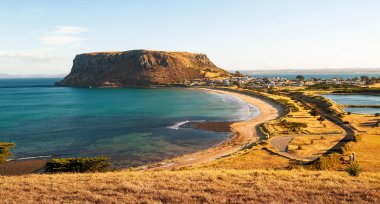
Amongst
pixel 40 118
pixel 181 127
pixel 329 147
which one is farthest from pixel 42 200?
pixel 40 118

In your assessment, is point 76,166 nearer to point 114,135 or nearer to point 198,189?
point 198,189

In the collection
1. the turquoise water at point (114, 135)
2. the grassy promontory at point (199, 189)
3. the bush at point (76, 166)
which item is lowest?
the turquoise water at point (114, 135)

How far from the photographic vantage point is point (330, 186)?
17.2 metres

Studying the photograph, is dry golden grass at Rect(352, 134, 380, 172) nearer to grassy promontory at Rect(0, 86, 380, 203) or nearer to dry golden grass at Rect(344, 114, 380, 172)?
dry golden grass at Rect(344, 114, 380, 172)

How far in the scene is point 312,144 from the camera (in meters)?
41.1

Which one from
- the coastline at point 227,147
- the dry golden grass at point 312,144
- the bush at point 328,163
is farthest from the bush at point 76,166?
the dry golden grass at point 312,144

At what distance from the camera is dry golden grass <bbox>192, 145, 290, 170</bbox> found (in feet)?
101

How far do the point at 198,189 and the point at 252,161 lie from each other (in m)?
17.5

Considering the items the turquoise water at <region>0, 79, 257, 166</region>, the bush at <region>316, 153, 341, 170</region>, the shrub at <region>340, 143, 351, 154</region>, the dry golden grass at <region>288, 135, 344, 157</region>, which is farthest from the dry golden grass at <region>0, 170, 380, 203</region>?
the turquoise water at <region>0, 79, 257, 166</region>

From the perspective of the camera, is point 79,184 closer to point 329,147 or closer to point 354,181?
point 354,181

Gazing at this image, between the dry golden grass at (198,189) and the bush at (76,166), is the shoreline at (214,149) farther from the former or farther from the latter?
the dry golden grass at (198,189)

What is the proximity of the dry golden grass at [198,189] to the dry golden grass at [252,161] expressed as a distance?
398 inches

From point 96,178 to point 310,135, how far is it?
35011 mm

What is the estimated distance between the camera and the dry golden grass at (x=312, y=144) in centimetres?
3691
